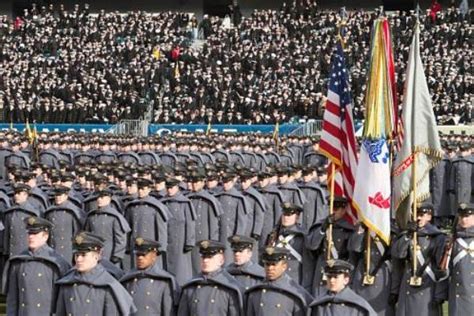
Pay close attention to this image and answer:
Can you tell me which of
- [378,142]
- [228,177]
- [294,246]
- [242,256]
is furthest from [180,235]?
[242,256]

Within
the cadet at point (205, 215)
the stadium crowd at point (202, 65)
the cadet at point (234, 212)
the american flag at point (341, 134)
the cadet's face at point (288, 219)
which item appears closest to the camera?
the american flag at point (341, 134)

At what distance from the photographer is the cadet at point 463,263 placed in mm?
10812

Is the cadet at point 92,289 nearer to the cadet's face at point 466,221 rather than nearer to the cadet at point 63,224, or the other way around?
the cadet's face at point 466,221

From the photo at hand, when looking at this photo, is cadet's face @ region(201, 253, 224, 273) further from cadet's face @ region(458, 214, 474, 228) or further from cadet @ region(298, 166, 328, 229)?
cadet @ region(298, 166, 328, 229)

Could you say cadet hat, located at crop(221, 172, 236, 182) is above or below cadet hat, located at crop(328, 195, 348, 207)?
above

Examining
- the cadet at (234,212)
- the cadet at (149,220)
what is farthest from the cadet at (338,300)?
the cadet at (234,212)

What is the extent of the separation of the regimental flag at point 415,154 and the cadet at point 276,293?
2673 millimetres

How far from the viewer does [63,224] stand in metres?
14.1

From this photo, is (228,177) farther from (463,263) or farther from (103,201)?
(463,263)

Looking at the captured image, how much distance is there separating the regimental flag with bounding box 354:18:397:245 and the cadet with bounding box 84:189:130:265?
3.21m

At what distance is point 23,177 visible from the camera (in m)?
16.1

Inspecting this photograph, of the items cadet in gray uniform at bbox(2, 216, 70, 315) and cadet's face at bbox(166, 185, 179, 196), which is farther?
cadet's face at bbox(166, 185, 179, 196)

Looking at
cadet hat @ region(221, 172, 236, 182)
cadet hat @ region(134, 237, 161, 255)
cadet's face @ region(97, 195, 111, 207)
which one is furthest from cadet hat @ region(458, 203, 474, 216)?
cadet hat @ region(221, 172, 236, 182)

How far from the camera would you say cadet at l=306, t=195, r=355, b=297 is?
444 inches
